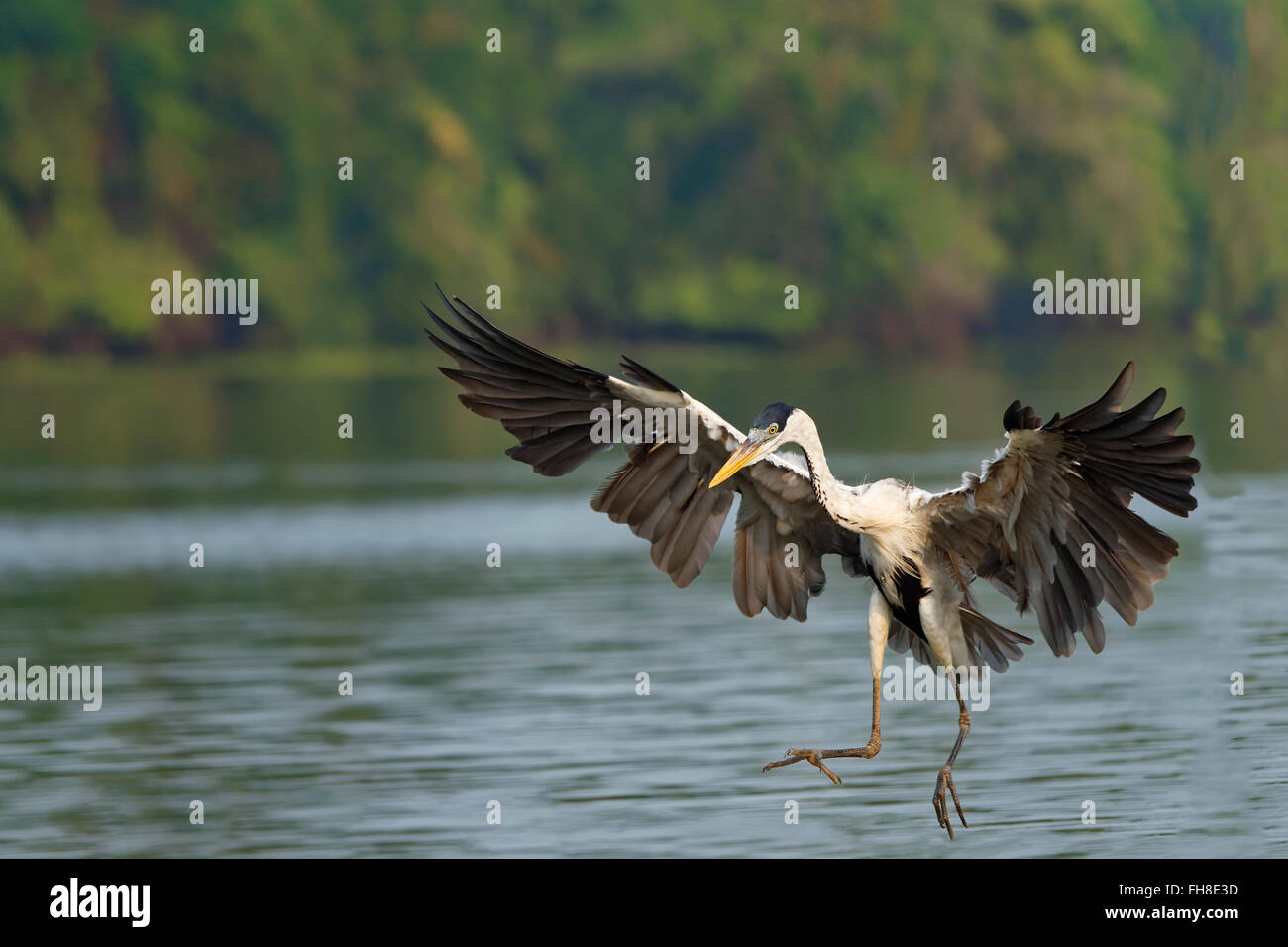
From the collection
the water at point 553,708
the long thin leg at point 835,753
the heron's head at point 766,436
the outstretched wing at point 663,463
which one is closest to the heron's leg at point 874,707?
the long thin leg at point 835,753

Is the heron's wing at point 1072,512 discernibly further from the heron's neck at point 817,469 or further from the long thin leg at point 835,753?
the long thin leg at point 835,753

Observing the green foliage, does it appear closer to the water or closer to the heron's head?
the water

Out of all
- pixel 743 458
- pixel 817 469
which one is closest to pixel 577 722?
pixel 817 469

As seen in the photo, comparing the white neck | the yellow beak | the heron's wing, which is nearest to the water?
the heron's wing

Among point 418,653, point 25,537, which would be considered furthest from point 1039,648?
point 25,537

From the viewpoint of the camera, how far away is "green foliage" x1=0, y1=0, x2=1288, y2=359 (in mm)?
72625

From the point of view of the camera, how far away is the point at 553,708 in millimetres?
16500

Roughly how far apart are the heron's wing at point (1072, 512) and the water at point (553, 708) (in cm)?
136

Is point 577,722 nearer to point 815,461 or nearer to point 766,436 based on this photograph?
point 815,461

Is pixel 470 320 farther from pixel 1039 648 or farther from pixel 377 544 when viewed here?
pixel 377 544

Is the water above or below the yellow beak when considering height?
below

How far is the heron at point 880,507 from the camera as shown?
10.9 m

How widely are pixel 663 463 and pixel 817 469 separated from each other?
3.72ft

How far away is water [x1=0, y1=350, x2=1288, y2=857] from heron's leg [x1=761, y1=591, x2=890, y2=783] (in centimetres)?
86
